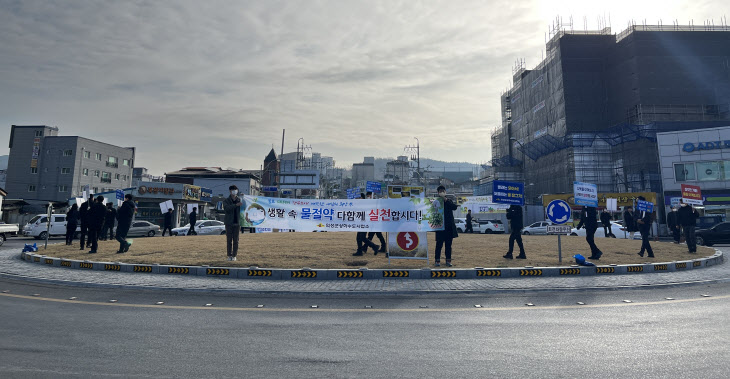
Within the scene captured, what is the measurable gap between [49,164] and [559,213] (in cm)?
7331

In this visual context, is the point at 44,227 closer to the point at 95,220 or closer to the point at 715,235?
the point at 95,220

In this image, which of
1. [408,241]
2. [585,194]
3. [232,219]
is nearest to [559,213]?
[585,194]

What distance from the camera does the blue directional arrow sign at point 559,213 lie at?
11.2 m

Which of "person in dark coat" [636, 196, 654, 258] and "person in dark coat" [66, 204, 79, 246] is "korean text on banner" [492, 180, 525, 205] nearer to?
"person in dark coat" [636, 196, 654, 258]

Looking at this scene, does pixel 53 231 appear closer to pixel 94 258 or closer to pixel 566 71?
pixel 94 258

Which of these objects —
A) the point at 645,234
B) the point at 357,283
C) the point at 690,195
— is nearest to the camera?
the point at 357,283

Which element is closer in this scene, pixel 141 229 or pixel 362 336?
pixel 362 336

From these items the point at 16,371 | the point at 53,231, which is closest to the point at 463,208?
the point at 53,231

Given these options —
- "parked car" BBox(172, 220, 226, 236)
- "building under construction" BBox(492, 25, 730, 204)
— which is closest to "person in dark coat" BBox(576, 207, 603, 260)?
"parked car" BBox(172, 220, 226, 236)

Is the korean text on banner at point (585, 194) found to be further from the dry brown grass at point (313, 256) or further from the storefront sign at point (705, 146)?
the storefront sign at point (705, 146)

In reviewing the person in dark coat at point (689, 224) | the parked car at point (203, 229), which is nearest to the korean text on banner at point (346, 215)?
the person in dark coat at point (689, 224)

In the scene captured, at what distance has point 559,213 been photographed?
37.0ft

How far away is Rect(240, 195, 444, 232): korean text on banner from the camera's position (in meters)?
10.6

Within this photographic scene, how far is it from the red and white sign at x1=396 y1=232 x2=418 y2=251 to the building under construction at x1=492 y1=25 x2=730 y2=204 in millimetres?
42291
